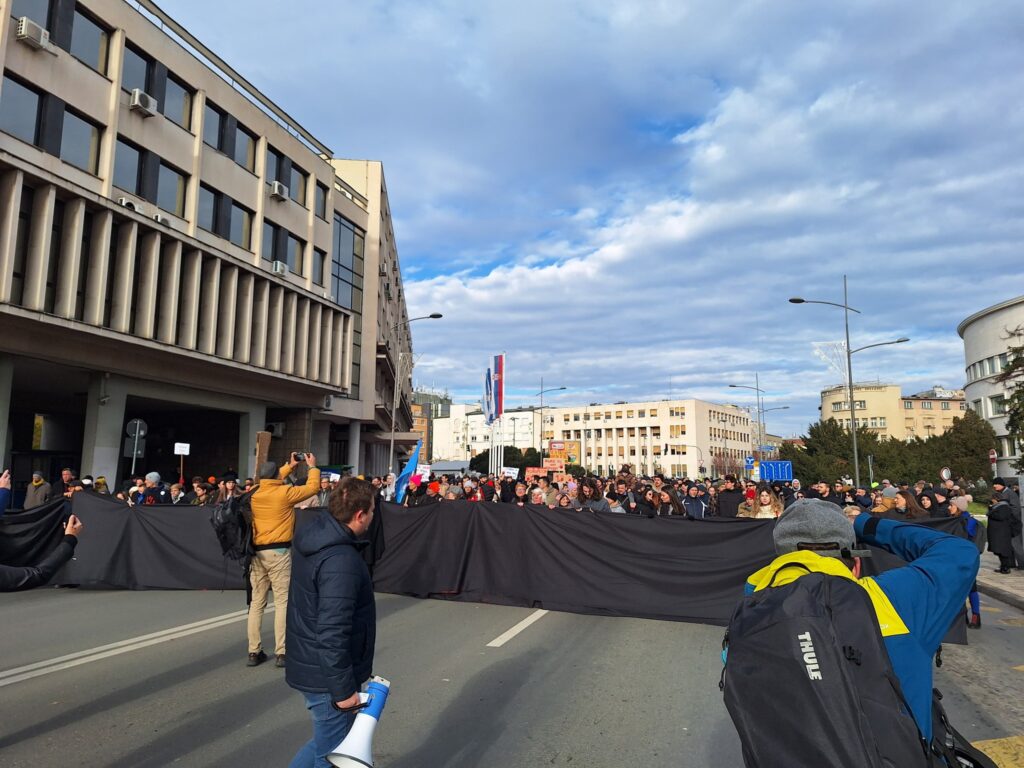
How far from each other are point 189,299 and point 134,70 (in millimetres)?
7872

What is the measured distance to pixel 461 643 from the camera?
755 centimetres

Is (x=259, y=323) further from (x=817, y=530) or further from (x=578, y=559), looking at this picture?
(x=817, y=530)

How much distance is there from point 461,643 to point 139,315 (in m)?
21.2

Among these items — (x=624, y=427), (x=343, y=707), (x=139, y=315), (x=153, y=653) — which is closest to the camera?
(x=343, y=707)

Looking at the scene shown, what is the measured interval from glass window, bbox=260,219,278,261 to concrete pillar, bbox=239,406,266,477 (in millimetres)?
6828

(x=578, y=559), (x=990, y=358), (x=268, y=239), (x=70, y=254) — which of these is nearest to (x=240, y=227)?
(x=268, y=239)

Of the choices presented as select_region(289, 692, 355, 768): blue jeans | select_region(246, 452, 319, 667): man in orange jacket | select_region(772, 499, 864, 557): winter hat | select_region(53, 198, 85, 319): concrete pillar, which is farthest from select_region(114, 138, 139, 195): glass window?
select_region(772, 499, 864, 557): winter hat

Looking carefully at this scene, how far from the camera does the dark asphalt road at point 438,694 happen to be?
4594 millimetres

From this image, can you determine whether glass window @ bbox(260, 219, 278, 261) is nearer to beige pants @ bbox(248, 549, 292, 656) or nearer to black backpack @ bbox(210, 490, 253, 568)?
black backpack @ bbox(210, 490, 253, 568)

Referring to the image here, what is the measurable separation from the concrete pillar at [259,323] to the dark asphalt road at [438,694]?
22.0m

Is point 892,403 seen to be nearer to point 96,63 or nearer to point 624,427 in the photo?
point 624,427

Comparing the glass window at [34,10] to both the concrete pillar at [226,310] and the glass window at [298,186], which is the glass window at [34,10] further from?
the glass window at [298,186]

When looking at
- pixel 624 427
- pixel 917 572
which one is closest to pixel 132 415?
pixel 917 572

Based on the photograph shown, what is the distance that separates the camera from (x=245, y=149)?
3009 cm
